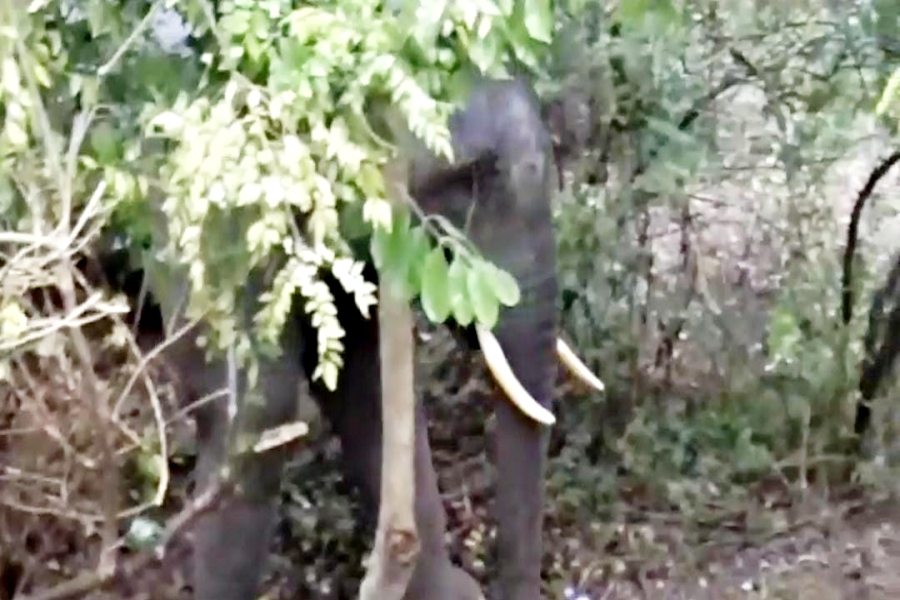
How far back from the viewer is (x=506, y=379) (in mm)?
2436

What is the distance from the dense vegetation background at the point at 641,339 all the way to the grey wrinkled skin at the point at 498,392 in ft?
0.41

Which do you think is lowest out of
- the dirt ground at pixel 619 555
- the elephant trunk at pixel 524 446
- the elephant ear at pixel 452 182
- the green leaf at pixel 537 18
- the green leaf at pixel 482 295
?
the dirt ground at pixel 619 555

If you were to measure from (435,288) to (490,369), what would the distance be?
85 centimetres

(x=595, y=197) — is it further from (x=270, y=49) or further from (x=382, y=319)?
Result: (x=270, y=49)

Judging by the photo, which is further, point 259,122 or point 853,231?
point 853,231

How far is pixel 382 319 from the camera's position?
188 cm

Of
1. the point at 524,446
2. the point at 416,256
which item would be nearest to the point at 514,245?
the point at 524,446

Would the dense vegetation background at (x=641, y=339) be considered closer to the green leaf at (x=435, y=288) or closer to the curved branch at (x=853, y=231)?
the curved branch at (x=853, y=231)

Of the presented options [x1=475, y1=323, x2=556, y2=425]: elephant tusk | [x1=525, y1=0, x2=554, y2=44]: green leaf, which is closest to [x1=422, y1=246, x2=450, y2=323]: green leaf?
[x1=525, y1=0, x2=554, y2=44]: green leaf

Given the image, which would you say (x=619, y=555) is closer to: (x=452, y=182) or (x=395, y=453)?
(x=452, y=182)

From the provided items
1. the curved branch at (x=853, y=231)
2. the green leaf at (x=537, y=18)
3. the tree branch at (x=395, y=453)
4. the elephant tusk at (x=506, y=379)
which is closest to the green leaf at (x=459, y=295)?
the tree branch at (x=395, y=453)

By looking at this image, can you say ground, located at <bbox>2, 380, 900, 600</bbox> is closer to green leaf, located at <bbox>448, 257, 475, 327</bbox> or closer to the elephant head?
the elephant head

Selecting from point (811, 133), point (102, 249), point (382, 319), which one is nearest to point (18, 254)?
point (382, 319)

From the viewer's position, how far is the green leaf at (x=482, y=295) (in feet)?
5.34
